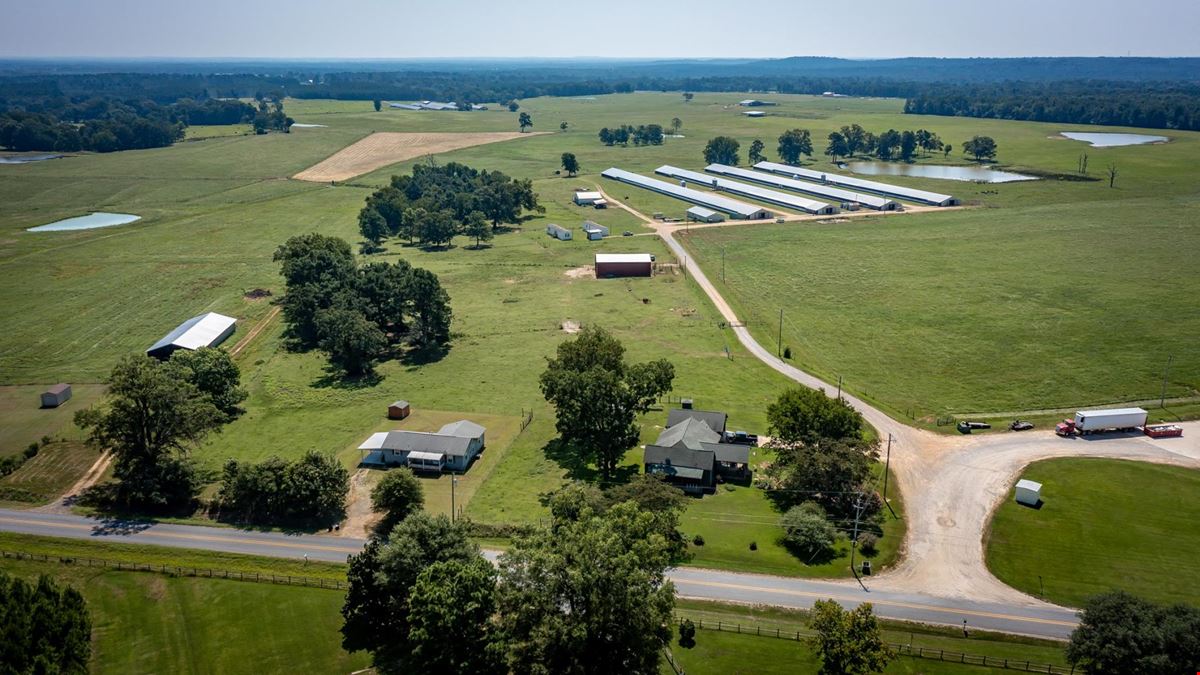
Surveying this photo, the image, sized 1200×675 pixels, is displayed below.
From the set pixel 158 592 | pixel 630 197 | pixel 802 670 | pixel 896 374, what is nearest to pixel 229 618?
pixel 158 592

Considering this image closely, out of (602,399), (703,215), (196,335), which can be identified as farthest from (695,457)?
(703,215)

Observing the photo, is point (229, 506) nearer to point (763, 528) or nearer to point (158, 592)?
point (158, 592)

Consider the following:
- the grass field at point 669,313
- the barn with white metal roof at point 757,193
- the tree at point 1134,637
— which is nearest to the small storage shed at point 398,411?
the grass field at point 669,313

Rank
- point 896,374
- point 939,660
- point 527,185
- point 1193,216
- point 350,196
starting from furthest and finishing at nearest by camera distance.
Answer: point 350,196, point 527,185, point 1193,216, point 896,374, point 939,660

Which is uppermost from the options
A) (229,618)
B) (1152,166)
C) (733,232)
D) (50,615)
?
(1152,166)

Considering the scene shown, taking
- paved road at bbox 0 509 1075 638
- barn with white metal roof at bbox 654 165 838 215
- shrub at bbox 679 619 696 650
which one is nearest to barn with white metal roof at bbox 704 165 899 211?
barn with white metal roof at bbox 654 165 838 215

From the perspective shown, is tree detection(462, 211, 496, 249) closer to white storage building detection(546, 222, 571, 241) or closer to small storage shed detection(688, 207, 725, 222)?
white storage building detection(546, 222, 571, 241)
